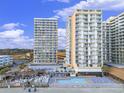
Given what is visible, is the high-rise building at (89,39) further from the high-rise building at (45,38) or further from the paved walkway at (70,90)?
the high-rise building at (45,38)

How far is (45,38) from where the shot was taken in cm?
6109

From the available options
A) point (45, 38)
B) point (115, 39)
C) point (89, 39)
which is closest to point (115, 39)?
point (115, 39)

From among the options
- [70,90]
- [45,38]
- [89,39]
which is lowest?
[70,90]

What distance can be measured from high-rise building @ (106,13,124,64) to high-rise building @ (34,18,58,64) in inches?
442

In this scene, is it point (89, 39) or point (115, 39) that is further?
point (115, 39)

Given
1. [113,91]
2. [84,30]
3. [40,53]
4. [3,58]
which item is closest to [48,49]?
[40,53]

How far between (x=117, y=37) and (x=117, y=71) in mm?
16007

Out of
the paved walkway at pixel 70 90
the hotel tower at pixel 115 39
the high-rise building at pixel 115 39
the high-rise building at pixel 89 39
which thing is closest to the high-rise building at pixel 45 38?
the hotel tower at pixel 115 39

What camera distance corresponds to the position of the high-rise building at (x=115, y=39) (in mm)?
52000

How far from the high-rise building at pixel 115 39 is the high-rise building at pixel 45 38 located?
11225 millimetres

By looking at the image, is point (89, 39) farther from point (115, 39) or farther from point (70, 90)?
point (70, 90)

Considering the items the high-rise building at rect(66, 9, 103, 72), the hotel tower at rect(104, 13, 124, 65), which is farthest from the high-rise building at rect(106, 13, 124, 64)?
the high-rise building at rect(66, 9, 103, 72)

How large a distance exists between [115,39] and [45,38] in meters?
14.8

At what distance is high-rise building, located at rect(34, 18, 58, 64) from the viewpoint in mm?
60906
